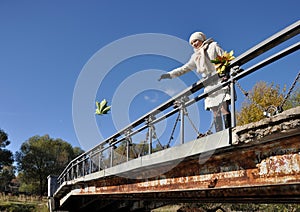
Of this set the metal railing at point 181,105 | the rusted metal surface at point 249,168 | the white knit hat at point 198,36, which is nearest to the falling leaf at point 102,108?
the metal railing at point 181,105

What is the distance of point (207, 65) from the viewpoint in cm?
598

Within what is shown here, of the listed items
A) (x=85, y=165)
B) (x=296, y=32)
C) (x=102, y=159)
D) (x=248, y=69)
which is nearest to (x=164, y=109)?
(x=248, y=69)

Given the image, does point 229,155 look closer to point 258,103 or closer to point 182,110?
point 182,110

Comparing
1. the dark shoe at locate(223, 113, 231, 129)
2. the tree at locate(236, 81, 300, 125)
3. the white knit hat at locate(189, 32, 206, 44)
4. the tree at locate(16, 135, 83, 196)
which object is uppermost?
the white knit hat at locate(189, 32, 206, 44)

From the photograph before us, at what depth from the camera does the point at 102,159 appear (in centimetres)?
1098

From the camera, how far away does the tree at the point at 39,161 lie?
Result: 4603 centimetres

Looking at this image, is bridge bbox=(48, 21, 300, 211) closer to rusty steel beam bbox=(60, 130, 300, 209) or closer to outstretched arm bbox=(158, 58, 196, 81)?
rusty steel beam bbox=(60, 130, 300, 209)

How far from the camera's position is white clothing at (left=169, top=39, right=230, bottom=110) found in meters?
5.39

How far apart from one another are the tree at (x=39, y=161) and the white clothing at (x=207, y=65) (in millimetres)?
42515

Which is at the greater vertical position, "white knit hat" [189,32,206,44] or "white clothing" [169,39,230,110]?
"white knit hat" [189,32,206,44]

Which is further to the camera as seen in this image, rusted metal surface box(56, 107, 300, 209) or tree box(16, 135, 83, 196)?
tree box(16, 135, 83, 196)

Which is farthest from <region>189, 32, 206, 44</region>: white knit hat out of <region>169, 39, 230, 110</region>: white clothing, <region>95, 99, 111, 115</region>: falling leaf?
<region>95, 99, 111, 115</region>: falling leaf

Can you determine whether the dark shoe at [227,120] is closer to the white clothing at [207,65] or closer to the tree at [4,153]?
the white clothing at [207,65]

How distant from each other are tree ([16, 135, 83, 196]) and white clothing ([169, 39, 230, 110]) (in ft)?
139
